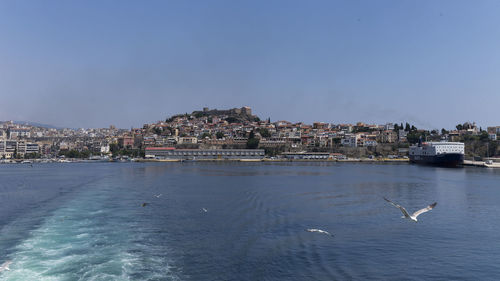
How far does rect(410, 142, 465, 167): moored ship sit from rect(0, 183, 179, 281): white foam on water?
47.7m

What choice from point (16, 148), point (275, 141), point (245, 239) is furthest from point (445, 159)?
point (16, 148)

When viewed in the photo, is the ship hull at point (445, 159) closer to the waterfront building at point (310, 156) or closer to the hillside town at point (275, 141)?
the hillside town at point (275, 141)

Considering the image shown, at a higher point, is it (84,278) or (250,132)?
(250,132)

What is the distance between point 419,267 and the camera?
A: 8.91 m

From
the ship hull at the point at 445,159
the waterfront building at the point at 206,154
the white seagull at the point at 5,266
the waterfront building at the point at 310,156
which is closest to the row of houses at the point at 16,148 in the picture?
the waterfront building at the point at 206,154

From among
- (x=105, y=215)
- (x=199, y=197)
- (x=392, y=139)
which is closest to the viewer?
(x=105, y=215)

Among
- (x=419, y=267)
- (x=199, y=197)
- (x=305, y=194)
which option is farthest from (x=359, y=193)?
(x=419, y=267)

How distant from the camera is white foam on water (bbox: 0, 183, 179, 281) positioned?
8211mm

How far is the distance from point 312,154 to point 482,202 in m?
60.3

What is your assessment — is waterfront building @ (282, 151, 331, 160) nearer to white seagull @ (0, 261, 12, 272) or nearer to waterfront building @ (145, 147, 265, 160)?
waterfront building @ (145, 147, 265, 160)

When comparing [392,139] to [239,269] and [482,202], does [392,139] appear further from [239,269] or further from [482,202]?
[239,269]

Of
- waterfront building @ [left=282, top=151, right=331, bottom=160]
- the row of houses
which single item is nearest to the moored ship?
waterfront building @ [left=282, top=151, right=331, bottom=160]

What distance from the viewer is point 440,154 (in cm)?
5288

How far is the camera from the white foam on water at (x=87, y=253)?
323 inches
